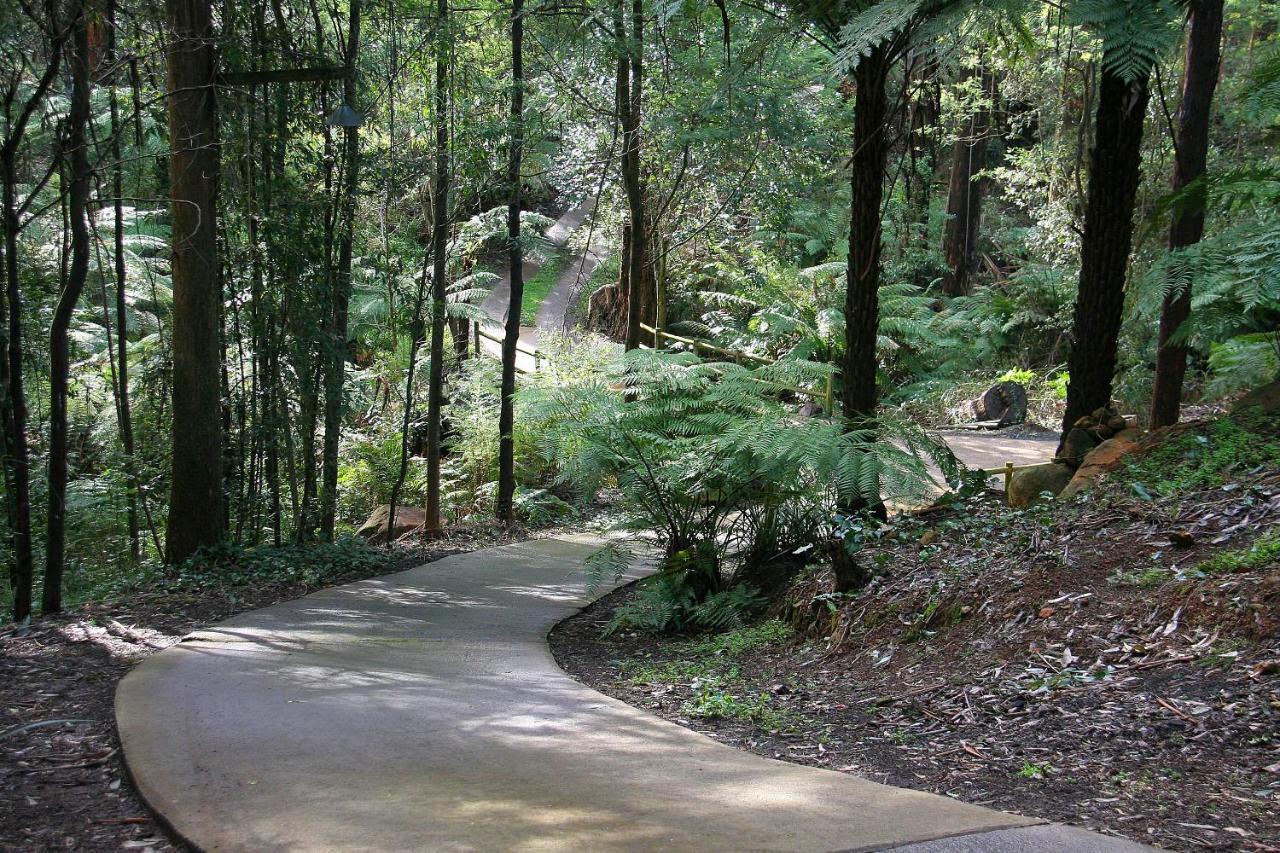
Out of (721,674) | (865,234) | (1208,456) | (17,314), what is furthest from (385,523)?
(1208,456)

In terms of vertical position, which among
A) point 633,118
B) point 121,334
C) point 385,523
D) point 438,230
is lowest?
point 385,523

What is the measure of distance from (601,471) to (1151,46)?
4.73m

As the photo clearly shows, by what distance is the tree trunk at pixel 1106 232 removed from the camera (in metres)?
6.95

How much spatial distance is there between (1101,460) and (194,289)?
7470 millimetres

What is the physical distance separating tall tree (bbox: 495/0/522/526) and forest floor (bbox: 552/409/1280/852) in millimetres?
5686

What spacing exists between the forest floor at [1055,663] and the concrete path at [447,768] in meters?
0.34

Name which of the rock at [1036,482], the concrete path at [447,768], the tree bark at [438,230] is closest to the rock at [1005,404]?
the tree bark at [438,230]

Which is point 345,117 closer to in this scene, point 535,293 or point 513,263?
point 513,263

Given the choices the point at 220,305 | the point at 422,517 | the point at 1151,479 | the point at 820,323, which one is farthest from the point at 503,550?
the point at 820,323

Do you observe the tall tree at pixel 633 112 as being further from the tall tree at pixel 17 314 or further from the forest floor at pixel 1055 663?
the forest floor at pixel 1055 663

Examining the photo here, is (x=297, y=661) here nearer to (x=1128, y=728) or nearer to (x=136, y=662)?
(x=136, y=662)

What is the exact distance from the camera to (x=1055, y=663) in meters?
4.43

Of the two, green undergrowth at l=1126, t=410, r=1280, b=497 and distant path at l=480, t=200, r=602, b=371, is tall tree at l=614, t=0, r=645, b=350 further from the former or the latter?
distant path at l=480, t=200, r=602, b=371

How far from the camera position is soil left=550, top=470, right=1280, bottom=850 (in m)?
3.35
